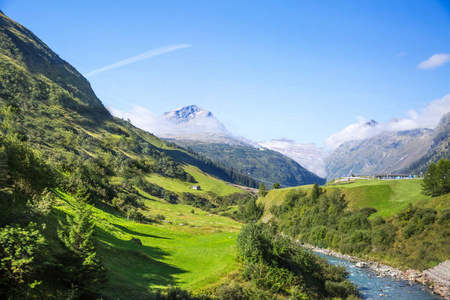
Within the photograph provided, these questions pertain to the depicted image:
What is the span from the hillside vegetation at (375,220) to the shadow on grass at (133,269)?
56411 millimetres

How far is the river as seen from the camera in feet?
150

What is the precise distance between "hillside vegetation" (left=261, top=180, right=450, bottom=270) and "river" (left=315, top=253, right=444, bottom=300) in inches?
399

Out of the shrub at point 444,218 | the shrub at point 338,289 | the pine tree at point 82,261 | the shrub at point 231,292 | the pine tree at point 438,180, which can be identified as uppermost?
the pine tree at point 438,180

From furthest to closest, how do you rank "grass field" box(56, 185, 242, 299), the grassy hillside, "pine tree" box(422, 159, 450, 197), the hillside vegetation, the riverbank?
the grassy hillside, "pine tree" box(422, 159, 450, 197), the hillside vegetation, the riverbank, "grass field" box(56, 185, 242, 299)

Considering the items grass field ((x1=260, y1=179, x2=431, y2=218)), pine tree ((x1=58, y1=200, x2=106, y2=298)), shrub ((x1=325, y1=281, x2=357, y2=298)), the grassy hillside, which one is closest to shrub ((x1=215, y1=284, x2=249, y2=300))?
pine tree ((x1=58, y1=200, x2=106, y2=298))

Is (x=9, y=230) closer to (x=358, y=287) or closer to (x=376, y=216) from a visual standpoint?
(x=358, y=287)

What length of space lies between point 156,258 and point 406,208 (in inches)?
2776

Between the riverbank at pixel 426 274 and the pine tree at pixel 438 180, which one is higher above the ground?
the pine tree at pixel 438 180

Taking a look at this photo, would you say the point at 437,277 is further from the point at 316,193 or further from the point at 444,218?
the point at 316,193

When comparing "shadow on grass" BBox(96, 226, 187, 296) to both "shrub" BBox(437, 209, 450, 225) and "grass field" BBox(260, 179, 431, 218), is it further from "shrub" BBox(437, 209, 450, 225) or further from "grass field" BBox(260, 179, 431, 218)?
"grass field" BBox(260, 179, 431, 218)

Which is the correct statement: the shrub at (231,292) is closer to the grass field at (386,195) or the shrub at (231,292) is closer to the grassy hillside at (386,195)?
the grassy hillside at (386,195)

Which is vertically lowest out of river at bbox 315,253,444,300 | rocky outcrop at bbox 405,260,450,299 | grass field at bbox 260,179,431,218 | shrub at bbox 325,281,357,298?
river at bbox 315,253,444,300

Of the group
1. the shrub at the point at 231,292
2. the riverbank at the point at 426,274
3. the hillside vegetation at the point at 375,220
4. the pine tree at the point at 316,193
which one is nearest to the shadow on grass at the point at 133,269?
the shrub at the point at 231,292

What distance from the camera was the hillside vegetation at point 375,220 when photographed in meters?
63.9
